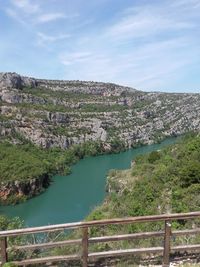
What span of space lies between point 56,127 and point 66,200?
73.8 m

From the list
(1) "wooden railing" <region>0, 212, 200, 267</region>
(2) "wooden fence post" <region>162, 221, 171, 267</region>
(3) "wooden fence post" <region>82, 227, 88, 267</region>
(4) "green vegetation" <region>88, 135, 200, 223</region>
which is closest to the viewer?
(1) "wooden railing" <region>0, 212, 200, 267</region>

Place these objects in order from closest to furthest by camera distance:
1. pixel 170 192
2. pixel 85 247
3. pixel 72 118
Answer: pixel 85 247 < pixel 170 192 < pixel 72 118

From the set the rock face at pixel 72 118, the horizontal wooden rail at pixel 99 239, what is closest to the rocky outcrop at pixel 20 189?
the rock face at pixel 72 118

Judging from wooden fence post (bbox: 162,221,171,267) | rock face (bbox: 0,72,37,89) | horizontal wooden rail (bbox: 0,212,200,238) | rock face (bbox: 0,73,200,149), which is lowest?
wooden fence post (bbox: 162,221,171,267)

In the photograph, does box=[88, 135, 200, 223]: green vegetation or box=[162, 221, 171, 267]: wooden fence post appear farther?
box=[88, 135, 200, 223]: green vegetation

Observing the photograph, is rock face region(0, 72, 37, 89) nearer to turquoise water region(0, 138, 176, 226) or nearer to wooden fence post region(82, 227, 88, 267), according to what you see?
turquoise water region(0, 138, 176, 226)

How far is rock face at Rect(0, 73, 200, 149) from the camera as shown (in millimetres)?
133375

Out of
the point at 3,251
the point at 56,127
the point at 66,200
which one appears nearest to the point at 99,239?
the point at 3,251

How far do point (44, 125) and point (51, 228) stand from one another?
133m

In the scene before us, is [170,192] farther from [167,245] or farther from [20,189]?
[20,189]

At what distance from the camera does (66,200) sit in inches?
2879

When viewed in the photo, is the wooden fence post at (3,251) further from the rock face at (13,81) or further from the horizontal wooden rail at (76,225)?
the rock face at (13,81)

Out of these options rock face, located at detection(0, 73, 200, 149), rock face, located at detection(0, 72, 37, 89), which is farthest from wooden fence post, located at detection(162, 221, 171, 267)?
rock face, located at detection(0, 72, 37, 89)

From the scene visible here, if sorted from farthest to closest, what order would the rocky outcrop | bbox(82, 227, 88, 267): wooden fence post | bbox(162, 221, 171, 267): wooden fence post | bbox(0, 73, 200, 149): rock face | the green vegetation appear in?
bbox(0, 73, 200, 149): rock face
the rocky outcrop
the green vegetation
bbox(162, 221, 171, 267): wooden fence post
bbox(82, 227, 88, 267): wooden fence post
